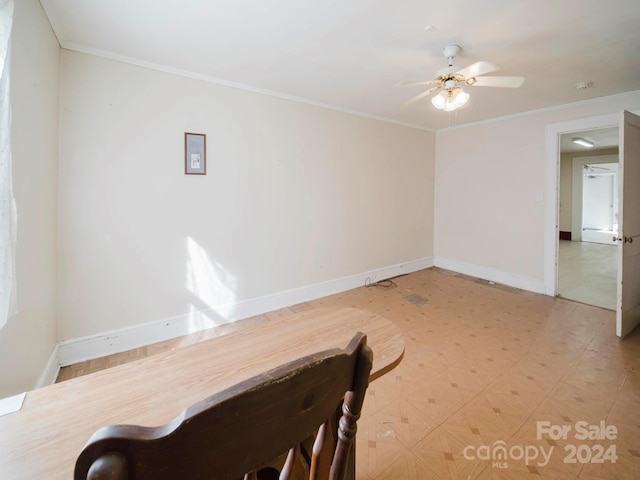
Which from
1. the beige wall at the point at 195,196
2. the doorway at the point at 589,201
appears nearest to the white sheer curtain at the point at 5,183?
the beige wall at the point at 195,196

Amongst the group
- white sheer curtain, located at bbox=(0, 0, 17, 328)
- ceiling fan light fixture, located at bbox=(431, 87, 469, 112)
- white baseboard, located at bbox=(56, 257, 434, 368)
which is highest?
ceiling fan light fixture, located at bbox=(431, 87, 469, 112)

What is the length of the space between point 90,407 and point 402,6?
2.41 metres

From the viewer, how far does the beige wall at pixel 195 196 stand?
7.52 feet

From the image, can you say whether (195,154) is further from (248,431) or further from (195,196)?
(248,431)

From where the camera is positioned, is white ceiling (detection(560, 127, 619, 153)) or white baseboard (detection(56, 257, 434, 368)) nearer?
white baseboard (detection(56, 257, 434, 368))

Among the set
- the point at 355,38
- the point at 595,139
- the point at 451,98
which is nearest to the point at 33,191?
the point at 355,38

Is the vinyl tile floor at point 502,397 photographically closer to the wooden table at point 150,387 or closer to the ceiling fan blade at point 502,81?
the wooden table at point 150,387

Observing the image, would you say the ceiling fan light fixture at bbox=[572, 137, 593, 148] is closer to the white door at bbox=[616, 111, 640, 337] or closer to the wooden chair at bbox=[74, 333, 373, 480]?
the white door at bbox=[616, 111, 640, 337]

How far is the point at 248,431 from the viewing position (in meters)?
0.44

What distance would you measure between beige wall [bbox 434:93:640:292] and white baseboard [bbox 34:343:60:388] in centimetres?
515

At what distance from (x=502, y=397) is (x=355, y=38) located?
273 cm

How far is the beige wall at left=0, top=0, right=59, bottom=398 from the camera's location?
1480 mm

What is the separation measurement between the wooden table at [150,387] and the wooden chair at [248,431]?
1.05 feet

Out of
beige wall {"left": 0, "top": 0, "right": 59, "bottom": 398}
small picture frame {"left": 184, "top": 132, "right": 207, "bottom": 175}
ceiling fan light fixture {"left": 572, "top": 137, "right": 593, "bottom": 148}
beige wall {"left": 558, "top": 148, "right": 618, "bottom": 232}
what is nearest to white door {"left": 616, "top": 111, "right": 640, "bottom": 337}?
ceiling fan light fixture {"left": 572, "top": 137, "right": 593, "bottom": 148}
